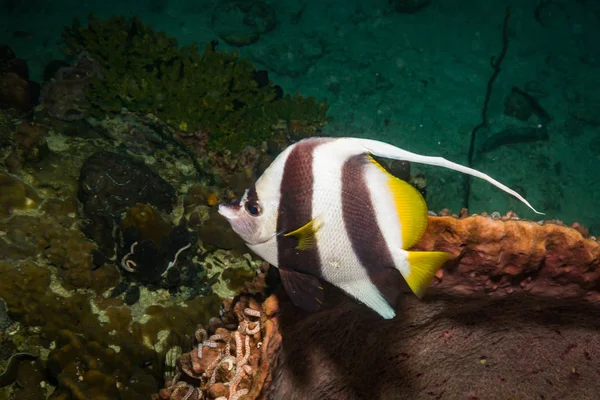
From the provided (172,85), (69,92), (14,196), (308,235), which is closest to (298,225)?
(308,235)

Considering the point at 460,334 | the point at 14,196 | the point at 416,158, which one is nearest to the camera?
the point at 416,158

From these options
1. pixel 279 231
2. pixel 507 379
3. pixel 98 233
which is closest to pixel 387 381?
pixel 507 379

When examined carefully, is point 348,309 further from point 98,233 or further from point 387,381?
point 98,233

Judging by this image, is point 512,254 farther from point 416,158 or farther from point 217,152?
point 217,152

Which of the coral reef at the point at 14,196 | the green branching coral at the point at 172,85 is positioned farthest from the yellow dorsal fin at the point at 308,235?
the green branching coral at the point at 172,85

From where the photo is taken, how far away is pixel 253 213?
137cm

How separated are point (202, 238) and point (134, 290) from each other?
1.01 meters

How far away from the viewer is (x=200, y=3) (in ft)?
43.2

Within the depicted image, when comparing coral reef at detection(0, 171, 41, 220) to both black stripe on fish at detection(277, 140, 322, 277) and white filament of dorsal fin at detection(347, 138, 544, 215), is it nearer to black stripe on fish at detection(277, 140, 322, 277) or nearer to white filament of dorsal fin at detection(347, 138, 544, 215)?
black stripe on fish at detection(277, 140, 322, 277)

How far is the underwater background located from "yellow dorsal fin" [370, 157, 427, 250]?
2.42 ft

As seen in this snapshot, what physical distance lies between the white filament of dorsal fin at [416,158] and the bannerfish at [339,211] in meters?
0.07

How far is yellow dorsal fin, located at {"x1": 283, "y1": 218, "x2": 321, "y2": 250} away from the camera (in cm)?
128

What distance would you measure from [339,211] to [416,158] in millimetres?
382

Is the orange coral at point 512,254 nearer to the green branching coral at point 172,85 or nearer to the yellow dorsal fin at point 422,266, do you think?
the yellow dorsal fin at point 422,266
